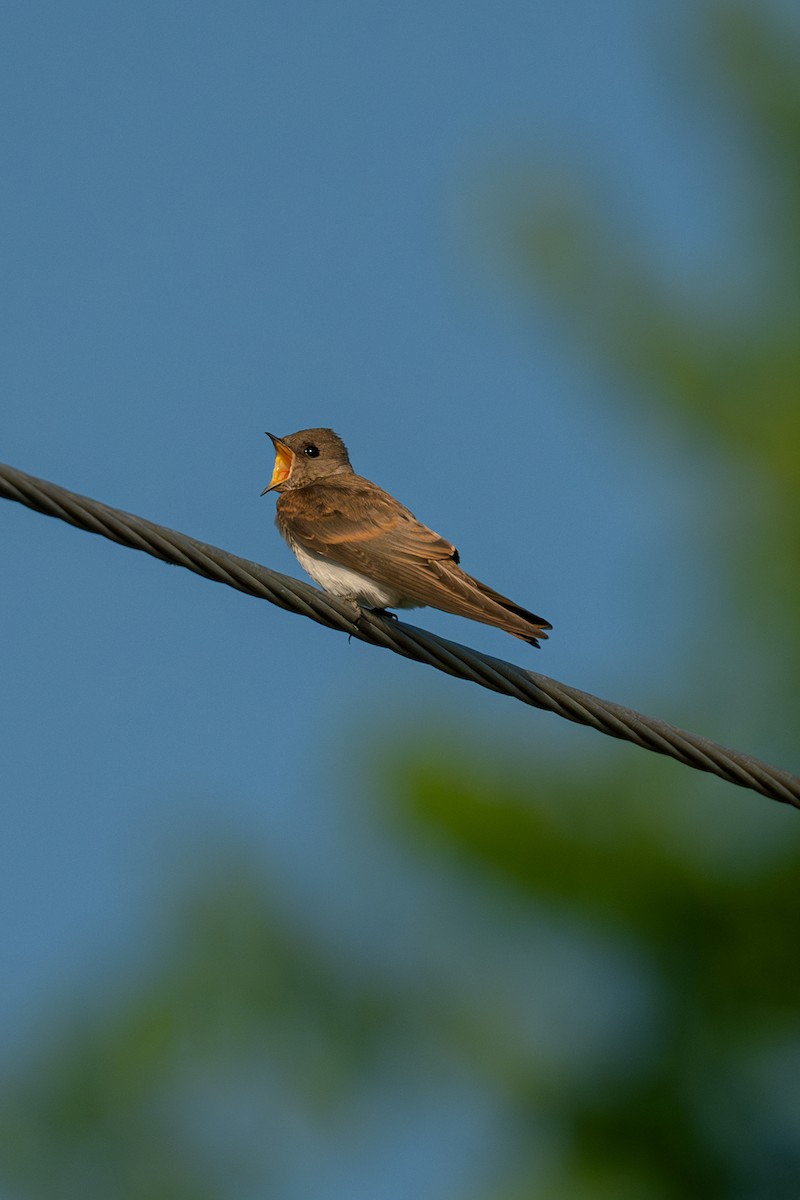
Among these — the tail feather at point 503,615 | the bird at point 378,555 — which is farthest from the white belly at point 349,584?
the tail feather at point 503,615

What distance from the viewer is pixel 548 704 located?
5320 mm

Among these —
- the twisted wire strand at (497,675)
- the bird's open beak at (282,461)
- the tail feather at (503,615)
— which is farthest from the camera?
the bird's open beak at (282,461)

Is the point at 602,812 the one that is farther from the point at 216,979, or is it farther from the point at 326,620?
the point at 326,620

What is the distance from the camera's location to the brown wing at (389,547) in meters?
6.39

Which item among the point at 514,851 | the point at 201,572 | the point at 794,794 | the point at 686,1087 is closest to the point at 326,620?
the point at 201,572

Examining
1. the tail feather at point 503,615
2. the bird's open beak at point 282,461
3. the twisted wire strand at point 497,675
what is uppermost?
the bird's open beak at point 282,461

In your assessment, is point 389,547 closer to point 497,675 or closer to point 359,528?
point 359,528

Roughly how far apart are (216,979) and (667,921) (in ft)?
9.90

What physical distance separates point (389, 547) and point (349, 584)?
10.2 inches

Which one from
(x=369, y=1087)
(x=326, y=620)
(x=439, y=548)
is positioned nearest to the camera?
(x=326, y=620)

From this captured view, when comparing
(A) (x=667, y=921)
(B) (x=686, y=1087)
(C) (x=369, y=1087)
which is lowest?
(C) (x=369, y=1087)

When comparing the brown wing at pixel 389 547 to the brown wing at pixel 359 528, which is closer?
the brown wing at pixel 389 547

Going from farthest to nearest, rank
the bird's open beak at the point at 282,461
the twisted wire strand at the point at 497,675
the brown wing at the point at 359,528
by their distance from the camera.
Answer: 1. the bird's open beak at the point at 282,461
2. the brown wing at the point at 359,528
3. the twisted wire strand at the point at 497,675

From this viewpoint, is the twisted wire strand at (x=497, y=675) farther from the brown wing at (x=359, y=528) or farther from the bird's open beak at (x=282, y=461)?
the bird's open beak at (x=282, y=461)
